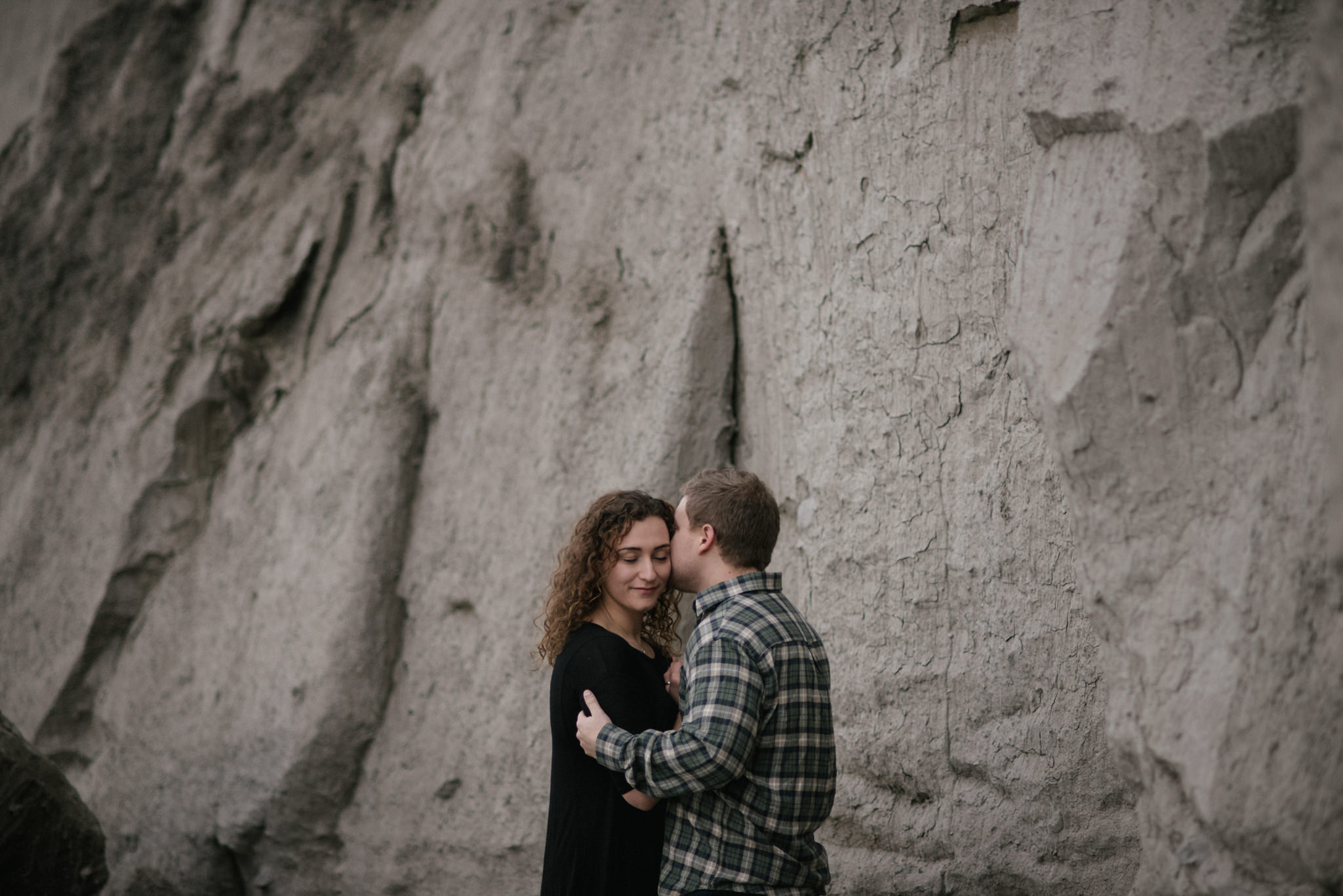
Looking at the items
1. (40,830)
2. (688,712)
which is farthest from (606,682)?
(40,830)

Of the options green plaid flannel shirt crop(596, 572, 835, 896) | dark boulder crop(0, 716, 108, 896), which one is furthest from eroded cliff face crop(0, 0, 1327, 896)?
dark boulder crop(0, 716, 108, 896)

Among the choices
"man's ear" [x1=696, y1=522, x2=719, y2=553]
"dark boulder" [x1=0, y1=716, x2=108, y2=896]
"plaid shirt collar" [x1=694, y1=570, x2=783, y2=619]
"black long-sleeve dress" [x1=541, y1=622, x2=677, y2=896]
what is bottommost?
"dark boulder" [x1=0, y1=716, x2=108, y2=896]

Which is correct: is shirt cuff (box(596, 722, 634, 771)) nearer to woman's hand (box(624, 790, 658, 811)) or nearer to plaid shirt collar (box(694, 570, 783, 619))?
woman's hand (box(624, 790, 658, 811))

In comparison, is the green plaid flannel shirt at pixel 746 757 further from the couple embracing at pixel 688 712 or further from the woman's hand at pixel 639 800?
the woman's hand at pixel 639 800

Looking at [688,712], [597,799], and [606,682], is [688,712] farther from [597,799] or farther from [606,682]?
[597,799]

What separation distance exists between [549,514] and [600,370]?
0.71 m

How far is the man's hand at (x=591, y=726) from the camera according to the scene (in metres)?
2.62

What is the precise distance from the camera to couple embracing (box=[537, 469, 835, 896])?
2451mm

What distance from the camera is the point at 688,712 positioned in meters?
2.46

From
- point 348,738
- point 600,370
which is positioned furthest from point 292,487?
point 600,370

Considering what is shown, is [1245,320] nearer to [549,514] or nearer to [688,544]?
[688,544]

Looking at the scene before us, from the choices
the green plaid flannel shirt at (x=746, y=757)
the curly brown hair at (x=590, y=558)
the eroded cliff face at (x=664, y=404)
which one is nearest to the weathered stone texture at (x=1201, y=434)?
the eroded cliff face at (x=664, y=404)

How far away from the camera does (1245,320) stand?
92.9 inches

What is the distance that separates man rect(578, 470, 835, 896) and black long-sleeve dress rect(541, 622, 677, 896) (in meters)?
0.13
